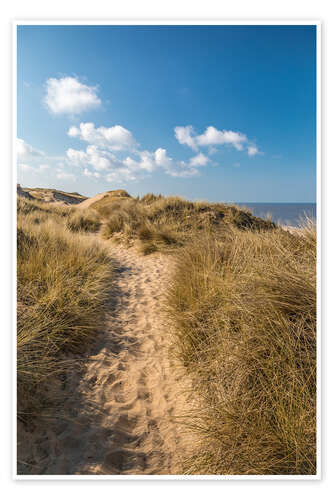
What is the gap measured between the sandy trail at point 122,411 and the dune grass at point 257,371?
191 mm

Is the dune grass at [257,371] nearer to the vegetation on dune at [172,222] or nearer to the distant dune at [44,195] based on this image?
the vegetation on dune at [172,222]

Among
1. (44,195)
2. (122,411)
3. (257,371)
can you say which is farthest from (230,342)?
(44,195)

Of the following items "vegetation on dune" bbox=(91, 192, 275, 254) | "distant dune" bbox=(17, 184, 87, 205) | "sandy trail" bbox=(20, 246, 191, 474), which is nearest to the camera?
"sandy trail" bbox=(20, 246, 191, 474)

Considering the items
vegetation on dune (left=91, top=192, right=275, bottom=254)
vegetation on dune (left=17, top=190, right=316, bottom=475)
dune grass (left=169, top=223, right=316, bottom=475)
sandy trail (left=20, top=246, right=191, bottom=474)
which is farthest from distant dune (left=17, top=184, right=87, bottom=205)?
dune grass (left=169, top=223, right=316, bottom=475)

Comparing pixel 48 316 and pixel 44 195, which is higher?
pixel 44 195

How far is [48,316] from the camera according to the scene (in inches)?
94.3

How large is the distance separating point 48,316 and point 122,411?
3.99 ft

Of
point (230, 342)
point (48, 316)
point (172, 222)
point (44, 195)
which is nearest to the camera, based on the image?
point (230, 342)

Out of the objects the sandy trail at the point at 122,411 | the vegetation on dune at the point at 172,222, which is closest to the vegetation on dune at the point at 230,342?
the sandy trail at the point at 122,411

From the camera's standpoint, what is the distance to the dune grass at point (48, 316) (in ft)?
5.78

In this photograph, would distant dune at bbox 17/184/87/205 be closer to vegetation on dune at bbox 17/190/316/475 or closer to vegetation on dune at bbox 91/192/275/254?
vegetation on dune at bbox 91/192/275/254

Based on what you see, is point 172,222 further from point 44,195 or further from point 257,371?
point 44,195

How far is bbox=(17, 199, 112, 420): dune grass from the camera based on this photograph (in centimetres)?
176

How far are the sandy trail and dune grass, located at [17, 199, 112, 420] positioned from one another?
0.20 metres
